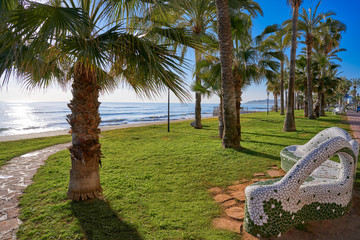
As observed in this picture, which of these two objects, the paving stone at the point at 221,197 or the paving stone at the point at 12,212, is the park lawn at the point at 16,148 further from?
the paving stone at the point at 221,197

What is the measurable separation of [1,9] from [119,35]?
1227 millimetres

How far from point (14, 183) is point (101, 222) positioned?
10.7 feet

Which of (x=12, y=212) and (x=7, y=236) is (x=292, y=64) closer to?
(x=12, y=212)

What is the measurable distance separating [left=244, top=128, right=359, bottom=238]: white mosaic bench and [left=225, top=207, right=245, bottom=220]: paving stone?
780 millimetres

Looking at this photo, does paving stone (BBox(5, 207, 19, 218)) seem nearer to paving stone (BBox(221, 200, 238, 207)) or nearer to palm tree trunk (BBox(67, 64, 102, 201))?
palm tree trunk (BBox(67, 64, 102, 201))

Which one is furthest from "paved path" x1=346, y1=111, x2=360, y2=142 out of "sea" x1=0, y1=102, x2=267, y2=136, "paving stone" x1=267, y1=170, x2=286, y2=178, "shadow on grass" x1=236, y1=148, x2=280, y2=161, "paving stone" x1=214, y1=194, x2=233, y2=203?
"sea" x1=0, y1=102, x2=267, y2=136

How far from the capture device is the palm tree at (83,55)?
229cm

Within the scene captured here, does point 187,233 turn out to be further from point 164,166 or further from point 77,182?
point 164,166

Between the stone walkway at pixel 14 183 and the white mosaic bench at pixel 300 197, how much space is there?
319 centimetres

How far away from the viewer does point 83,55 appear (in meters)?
2.39

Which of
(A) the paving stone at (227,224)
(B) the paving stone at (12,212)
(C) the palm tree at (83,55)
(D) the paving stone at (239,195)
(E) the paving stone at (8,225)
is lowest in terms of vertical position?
(E) the paving stone at (8,225)

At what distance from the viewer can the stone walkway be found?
3.11 metres

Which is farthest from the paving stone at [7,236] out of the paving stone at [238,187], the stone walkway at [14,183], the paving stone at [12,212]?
the paving stone at [238,187]

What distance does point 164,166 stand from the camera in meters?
5.88
